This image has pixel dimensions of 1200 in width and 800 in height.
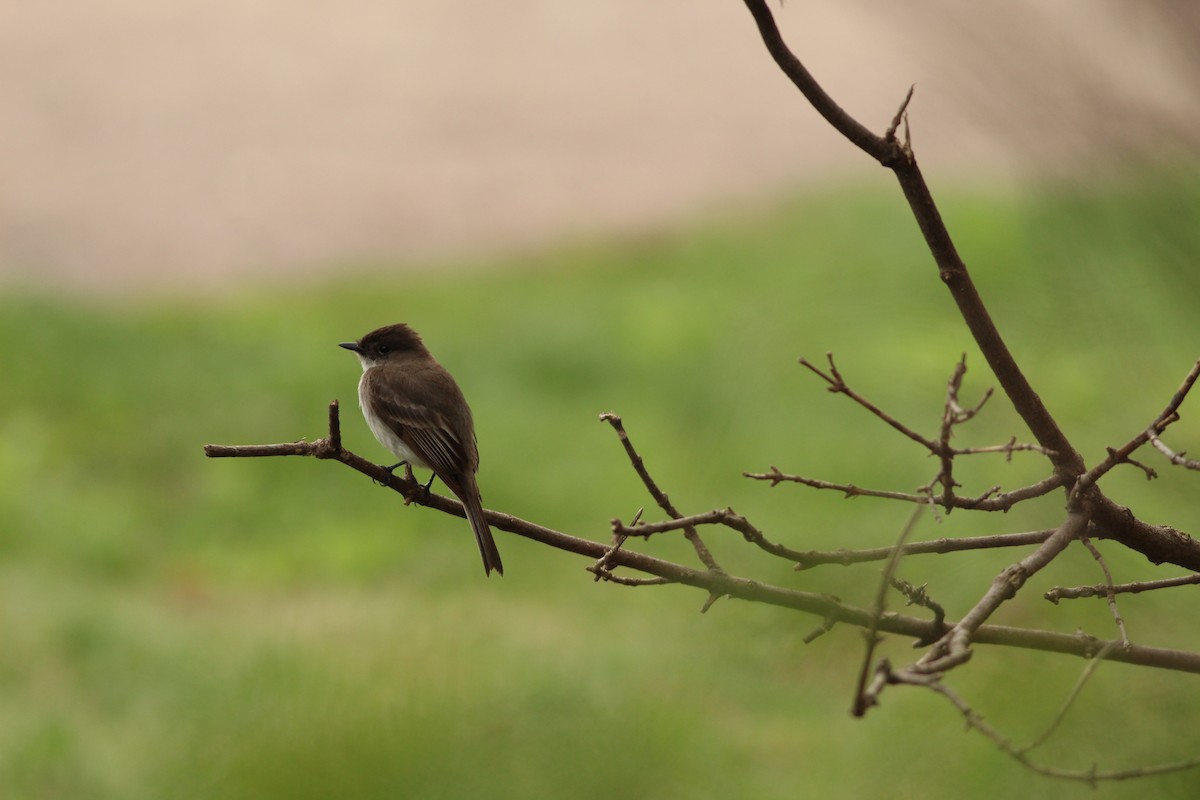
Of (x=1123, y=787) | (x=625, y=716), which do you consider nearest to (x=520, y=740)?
(x=625, y=716)

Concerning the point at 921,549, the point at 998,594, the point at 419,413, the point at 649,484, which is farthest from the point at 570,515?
the point at 998,594

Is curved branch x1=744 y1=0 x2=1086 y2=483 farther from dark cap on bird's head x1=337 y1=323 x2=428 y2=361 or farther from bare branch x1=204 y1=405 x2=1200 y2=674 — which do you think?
dark cap on bird's head x1=337 y1=323 x2=428 y2=361

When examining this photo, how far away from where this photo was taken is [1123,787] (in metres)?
1.68

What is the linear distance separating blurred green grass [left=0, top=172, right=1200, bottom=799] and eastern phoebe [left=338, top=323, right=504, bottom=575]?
53 centimetres

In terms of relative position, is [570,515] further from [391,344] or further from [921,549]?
[921,549]

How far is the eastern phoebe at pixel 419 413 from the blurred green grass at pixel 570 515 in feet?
1.73

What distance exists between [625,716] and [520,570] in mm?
1680

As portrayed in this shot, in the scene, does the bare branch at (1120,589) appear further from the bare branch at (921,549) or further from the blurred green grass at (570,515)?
the blurred green grass at (570,515)

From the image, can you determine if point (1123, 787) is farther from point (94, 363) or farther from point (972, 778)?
point (94, 363)

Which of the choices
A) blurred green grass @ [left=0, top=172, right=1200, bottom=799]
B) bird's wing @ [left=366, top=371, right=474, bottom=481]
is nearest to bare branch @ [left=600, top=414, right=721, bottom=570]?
blurred green grass @ [left=0, top=172, right=1200, bottom=799]

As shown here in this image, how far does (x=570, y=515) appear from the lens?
527cm

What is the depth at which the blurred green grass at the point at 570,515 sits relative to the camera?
7.10 feet

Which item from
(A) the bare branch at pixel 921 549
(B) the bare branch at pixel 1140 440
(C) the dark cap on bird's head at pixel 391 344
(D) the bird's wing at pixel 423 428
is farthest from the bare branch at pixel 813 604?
(C) the dark cap on bird's head at pixel 391 344

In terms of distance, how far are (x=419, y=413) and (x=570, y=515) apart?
1.91 m
